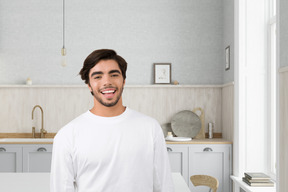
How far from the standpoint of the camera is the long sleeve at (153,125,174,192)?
117 centimetres

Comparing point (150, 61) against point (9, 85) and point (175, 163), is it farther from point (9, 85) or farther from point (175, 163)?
point (9, 85)

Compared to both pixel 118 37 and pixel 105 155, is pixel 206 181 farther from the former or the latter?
pixel 118 37

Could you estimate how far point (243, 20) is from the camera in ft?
11.5

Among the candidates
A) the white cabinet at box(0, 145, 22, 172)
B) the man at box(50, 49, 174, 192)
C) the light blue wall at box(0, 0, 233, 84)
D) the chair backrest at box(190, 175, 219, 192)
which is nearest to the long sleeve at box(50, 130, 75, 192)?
the man at box(50, 49, 174, 192)

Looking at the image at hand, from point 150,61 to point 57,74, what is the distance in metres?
1.32

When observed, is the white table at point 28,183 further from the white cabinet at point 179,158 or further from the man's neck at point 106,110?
the white cabinet at point 179,158

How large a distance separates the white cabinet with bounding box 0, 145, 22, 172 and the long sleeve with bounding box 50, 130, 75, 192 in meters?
2.88

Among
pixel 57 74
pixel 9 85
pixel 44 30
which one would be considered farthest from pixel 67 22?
pixel 9 85

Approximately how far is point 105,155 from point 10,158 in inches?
122

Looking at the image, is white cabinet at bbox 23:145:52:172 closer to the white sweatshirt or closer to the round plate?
the round plate

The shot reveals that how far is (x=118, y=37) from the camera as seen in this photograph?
14.4 ft

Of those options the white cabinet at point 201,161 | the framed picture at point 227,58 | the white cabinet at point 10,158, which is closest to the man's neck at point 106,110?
the white cabinet at point 201,161

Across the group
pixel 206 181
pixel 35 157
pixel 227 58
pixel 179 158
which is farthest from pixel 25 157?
pixel 227 58

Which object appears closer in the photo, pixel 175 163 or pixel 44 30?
pixel 175 163
